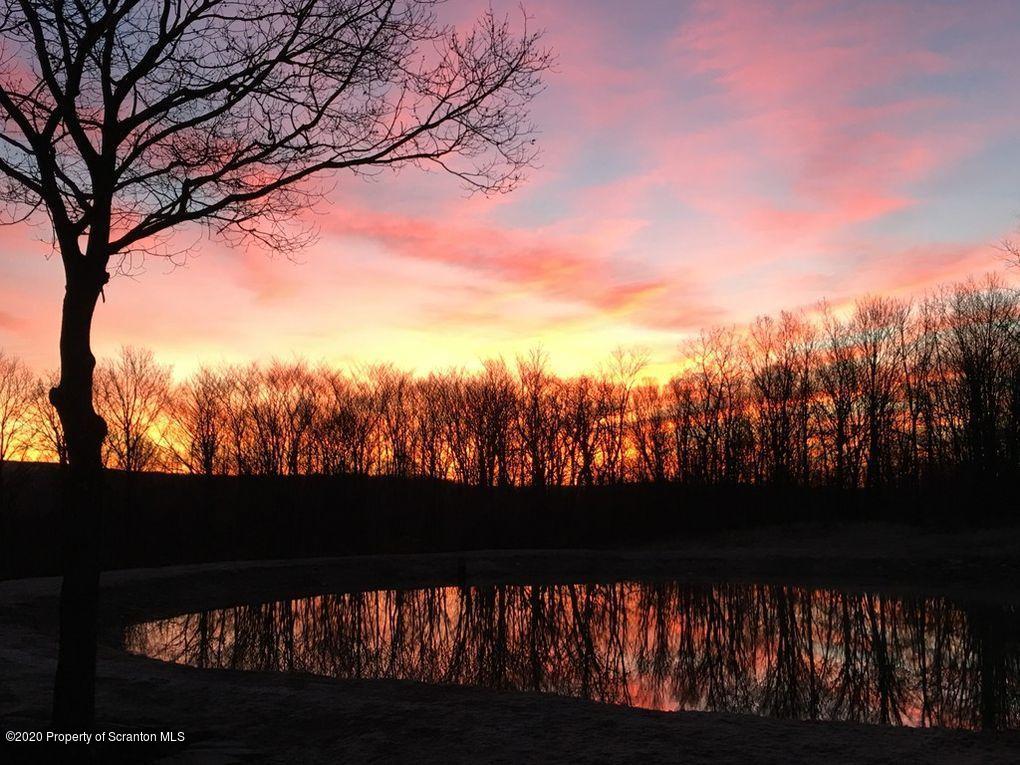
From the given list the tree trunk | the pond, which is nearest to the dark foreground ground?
the tree trunk

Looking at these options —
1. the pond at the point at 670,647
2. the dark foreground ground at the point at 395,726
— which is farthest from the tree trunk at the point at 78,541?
the pond at the point at 670,647

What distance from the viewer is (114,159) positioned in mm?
6707

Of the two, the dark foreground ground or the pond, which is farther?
the pond

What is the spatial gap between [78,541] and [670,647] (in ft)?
41.0

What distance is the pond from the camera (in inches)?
448

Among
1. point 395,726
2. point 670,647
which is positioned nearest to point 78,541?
point 395,726

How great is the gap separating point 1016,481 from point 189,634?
37.0 metres

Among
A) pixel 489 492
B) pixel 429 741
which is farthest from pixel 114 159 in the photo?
pixel 489 492

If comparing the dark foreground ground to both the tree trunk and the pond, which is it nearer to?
the tree trunk

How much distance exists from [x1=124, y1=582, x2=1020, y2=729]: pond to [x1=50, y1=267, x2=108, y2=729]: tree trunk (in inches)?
272

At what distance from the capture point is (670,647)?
16.0 meters

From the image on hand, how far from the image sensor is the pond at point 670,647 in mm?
11367

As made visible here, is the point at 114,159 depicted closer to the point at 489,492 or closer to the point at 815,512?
the point at 815,512

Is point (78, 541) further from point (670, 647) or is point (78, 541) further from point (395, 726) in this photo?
point (670, 647)
